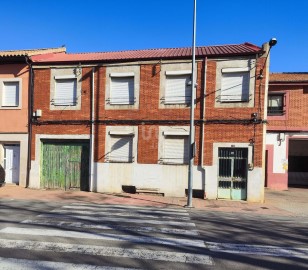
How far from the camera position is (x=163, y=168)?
1488 centimetres

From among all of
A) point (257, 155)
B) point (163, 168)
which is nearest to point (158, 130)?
point (163, 168)

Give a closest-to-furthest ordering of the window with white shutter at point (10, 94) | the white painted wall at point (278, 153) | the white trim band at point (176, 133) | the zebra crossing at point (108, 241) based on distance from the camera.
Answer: the zebra crossing at point (108, 241) → the white trim band at point (176, 133) → the window with white shutter at point (10, 94) → the white painted wall at point (278, 153)

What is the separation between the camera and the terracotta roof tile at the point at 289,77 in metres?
19.6

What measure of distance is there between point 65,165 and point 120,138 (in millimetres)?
3342

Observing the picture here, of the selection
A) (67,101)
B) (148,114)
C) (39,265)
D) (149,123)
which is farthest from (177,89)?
(39,265)

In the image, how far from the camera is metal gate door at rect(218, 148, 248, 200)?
14.4 m

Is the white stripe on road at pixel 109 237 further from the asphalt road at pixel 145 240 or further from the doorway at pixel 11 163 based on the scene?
the doorway at pixel 11 163

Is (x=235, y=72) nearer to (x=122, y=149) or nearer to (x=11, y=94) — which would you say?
(x=122, y=149)

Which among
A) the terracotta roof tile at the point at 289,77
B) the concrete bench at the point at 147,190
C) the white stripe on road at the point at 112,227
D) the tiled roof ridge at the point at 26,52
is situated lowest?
the concrete bench at the point at 147,190

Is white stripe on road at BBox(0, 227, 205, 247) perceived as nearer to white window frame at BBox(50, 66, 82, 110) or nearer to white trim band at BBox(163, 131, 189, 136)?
white trim band at BBox(163, 131, 189, 136)

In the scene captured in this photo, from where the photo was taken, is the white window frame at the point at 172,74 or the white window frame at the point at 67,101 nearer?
the white window frame at the point at 172,74

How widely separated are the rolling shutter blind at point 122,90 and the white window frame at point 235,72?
4.27 meters

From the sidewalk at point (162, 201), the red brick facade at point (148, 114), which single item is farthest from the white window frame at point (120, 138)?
the sidewalk at point (162, 201)

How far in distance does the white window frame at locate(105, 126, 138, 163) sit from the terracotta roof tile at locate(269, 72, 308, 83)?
10274mm
